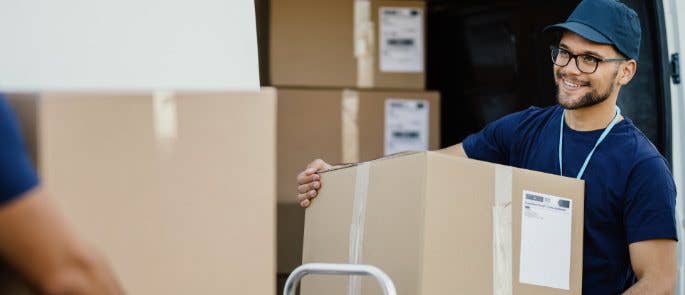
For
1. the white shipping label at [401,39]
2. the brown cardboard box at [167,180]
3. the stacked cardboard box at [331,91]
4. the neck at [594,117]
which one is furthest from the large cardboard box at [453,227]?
the white shipping label at [401,39]

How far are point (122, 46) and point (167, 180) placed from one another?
1.22 ft

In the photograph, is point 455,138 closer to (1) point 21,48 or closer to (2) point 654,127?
(2) point 654,127

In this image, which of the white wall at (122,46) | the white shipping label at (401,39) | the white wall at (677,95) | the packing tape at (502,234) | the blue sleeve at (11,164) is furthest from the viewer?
the white shipping label at (401,39)

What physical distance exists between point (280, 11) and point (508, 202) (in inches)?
56.4

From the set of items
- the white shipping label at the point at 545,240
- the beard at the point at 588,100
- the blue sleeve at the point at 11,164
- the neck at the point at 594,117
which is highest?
the blue sleeve at the point at 11,164

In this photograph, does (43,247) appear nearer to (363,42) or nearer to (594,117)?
(594,117)

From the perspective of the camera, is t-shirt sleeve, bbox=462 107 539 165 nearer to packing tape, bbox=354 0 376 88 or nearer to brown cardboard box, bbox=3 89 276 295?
packing tape, bbox=354 0 376 88

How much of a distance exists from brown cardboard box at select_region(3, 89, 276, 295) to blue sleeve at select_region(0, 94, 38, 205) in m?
0.20

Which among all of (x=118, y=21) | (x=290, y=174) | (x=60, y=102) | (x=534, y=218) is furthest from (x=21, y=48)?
(x=290, y=174)

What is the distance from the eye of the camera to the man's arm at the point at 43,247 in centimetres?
119

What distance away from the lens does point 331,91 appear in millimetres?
3504

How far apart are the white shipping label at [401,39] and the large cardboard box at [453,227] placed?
1197 mm

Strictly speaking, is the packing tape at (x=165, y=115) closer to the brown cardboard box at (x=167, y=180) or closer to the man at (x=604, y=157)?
the brown cardboard box at (x=167, y=180)

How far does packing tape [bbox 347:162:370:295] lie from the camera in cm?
231
